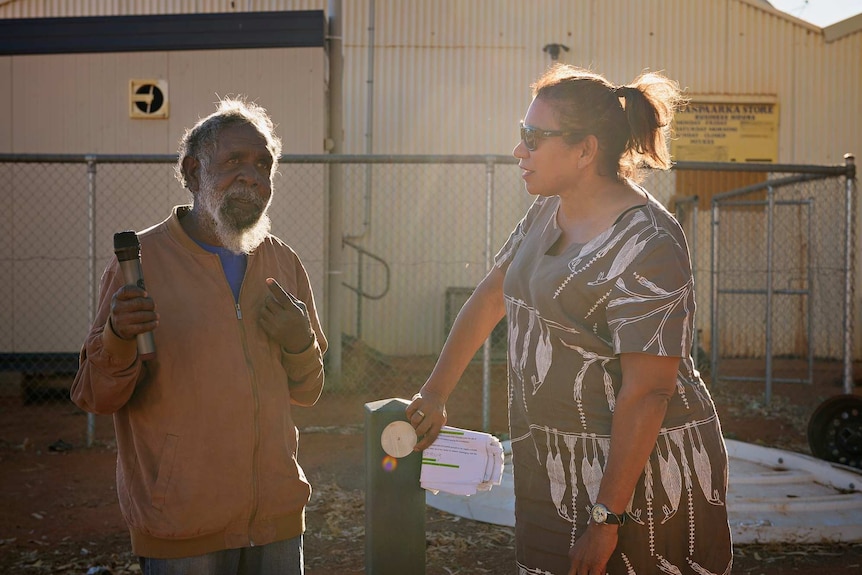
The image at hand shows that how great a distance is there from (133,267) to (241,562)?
3.15ft

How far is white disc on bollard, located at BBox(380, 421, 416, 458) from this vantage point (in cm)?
229

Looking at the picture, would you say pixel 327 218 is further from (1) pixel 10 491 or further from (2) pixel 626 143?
(2) pixel 626 143

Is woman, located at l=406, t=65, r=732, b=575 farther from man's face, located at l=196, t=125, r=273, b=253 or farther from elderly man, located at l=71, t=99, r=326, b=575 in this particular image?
man's face, located at l=196, t=125, r=273, b=253

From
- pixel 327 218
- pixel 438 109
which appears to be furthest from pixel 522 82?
pixel 327 218

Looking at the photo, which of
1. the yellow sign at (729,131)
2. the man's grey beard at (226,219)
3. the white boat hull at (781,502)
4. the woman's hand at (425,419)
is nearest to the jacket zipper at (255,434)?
the man's grey beard at (226,219)

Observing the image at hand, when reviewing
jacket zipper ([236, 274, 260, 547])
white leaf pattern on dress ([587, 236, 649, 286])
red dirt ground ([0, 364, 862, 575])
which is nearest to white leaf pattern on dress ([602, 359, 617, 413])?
white leaf pattern on dress ([587, 236, 649, 286])

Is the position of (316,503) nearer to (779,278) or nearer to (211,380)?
(211,380)

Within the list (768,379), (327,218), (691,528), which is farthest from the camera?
(327,218)

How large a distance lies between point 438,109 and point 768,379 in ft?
23.9

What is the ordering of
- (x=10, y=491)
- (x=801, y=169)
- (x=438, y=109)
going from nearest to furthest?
(x=10, y=491)
(x=801, y=169)
(x=438, y=109)

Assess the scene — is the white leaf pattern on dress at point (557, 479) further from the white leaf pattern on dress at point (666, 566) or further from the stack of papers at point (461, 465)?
the white leaf pattern on dress at point (666, 566)

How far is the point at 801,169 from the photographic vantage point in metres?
7.52

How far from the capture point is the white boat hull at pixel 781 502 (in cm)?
510

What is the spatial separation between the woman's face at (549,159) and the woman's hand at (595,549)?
3.14 ft
